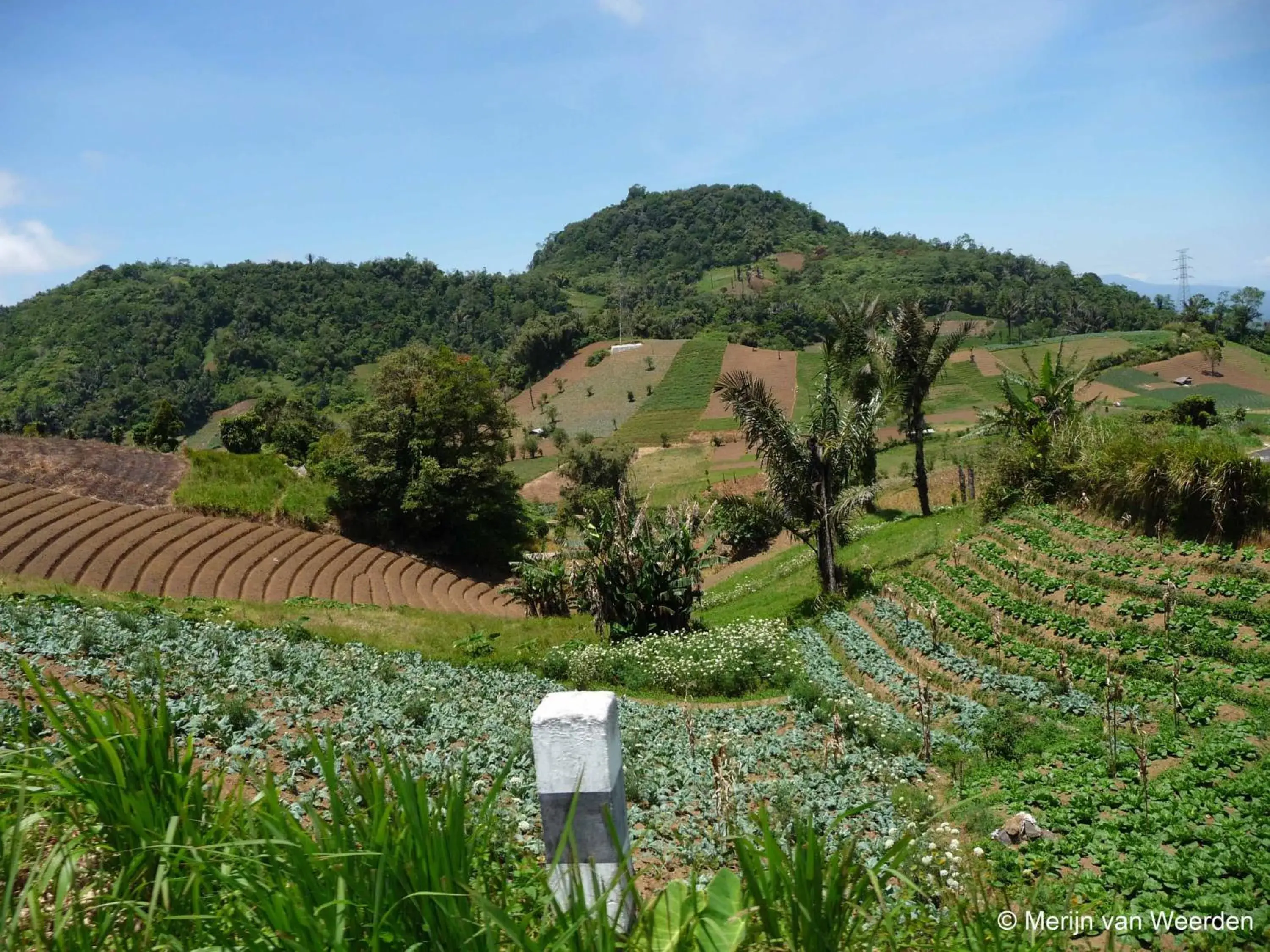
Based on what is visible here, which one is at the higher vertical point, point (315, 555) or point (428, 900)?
point (428, 900)

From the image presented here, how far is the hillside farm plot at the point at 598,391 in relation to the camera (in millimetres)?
83694

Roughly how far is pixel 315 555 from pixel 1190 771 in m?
27.0

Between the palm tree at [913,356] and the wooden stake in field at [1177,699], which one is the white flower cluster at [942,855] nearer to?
the wooden stake in field at [1177,699]

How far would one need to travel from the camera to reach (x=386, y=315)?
133m

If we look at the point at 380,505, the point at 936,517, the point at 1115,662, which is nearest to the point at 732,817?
the point at 1115,662

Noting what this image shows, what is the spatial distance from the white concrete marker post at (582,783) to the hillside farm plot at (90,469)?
99.8 ft

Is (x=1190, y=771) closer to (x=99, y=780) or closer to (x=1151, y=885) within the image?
(x=1151, y=885)

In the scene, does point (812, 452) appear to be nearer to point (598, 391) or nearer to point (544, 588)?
point (544, 588)

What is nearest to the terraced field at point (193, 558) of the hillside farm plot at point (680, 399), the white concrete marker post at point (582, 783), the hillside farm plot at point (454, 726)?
the hillside farm plot at point (454, 726)

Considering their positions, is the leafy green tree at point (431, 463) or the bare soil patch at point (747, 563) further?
the leafy green tree at point (431, 463)

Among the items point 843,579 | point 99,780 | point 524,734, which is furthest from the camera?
point 843,579

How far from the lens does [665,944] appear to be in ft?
9.32

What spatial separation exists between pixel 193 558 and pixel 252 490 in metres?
8.38

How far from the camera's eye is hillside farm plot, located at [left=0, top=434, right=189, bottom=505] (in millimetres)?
27828
